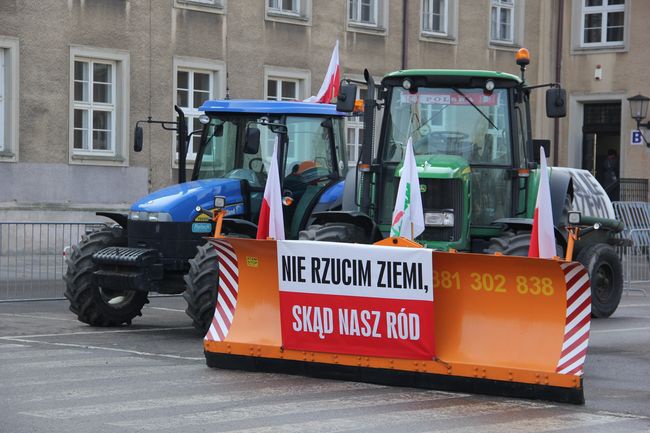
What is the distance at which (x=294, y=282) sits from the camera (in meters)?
12.0

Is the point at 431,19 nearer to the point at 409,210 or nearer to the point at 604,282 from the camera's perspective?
the point at 604,282

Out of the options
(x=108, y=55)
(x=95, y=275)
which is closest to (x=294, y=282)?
(x=95, y=275)

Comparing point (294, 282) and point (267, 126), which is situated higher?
point (267, 126)

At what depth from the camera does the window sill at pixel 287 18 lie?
30.9m

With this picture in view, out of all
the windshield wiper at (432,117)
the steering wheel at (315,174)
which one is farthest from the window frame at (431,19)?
the windshield wiper at (432,117)

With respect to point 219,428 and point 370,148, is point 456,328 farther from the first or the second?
point 370,148

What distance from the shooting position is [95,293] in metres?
15.9

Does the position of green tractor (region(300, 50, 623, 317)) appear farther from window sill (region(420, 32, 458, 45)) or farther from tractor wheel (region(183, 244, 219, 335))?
window sill (region(420, 32, 458, 45))

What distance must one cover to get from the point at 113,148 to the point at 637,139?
14554 mm

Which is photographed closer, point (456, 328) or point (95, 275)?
point (456, 328)

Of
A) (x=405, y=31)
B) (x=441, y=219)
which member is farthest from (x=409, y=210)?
(x=405, y=31)

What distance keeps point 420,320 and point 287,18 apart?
2056 centimetres

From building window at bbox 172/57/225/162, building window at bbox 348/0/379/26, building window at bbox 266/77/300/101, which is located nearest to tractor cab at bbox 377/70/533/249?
building window at bbox 172/57/225/162

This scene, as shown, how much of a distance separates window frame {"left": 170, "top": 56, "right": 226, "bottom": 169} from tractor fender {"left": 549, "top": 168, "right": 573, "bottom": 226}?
12.7 metres
